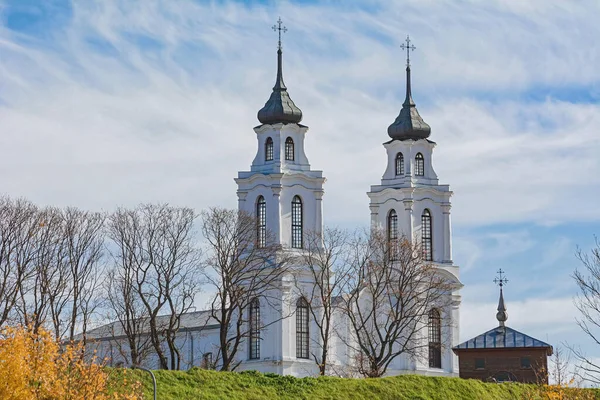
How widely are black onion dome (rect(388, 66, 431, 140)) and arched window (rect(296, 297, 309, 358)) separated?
12.6m

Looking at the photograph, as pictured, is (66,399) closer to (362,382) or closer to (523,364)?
(362,382)

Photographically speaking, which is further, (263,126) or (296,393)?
(263,126)

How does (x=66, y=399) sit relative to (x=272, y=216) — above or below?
below

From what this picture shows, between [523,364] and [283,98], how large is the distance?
1970 centimetres

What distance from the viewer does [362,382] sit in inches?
2248

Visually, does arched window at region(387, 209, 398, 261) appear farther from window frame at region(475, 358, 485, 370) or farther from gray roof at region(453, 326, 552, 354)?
window frame at region(475, 358, 485, 370)

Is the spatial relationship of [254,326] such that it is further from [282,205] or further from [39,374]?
[39,374]

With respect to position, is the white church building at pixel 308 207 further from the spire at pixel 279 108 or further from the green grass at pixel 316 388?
the green grass at pixel 316 388

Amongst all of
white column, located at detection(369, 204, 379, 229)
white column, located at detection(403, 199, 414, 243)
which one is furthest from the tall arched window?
white column, located at detection(403, 199, 414, 243)

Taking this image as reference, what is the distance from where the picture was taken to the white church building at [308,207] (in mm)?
75250

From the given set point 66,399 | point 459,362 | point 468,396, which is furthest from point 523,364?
point 66,399

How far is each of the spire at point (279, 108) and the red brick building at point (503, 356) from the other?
15535mm

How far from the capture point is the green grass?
2047 inches

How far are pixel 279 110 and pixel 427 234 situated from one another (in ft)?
37.5
